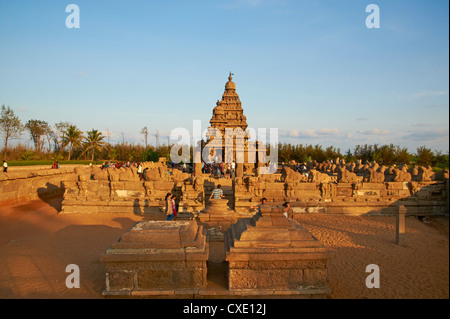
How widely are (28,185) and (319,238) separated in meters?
14.7

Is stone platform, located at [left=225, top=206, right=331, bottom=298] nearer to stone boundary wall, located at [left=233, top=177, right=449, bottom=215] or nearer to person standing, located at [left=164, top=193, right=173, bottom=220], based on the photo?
person standing, located at [left=164, top=193, right=173, bottom=220]

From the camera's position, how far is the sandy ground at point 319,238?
460cm

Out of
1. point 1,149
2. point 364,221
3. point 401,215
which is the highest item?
point 1,149

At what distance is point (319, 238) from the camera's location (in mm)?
8031

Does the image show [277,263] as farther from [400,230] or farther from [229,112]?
[229,112]

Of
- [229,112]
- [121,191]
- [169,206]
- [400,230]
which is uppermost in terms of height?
[229,112]

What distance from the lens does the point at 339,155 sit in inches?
1699

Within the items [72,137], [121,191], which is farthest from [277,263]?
[72,137]

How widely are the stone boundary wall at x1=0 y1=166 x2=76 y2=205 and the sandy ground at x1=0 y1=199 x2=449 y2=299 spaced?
1.98m

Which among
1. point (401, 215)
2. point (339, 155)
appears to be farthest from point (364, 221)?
point (339, 155)

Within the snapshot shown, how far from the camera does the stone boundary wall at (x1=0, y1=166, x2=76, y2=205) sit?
42.3ft

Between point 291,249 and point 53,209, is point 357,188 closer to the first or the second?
point 291,249

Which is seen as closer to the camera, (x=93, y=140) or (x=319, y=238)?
(x=319, y=238)

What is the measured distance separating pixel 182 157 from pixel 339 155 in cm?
2542
